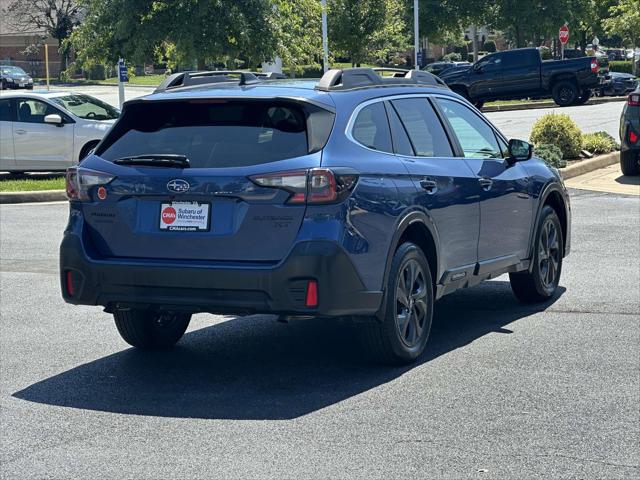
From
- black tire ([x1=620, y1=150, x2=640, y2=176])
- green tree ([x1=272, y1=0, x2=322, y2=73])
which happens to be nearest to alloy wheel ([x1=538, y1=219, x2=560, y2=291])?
black tire ([x1=620, y1=150, x2=640, y2=176])

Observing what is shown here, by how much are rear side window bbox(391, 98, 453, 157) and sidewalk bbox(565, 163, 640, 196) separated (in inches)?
382

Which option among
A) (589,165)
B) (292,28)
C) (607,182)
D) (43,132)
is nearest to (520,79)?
(292,28)

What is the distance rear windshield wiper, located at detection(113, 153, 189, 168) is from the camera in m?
7.02

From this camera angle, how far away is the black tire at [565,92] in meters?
40.3

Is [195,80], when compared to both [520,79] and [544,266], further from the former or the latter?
[520,79]

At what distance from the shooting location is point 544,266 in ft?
31.6

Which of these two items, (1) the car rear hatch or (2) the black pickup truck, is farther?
(2) the black pickup truck

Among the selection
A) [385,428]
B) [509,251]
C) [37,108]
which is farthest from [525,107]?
[385,428]

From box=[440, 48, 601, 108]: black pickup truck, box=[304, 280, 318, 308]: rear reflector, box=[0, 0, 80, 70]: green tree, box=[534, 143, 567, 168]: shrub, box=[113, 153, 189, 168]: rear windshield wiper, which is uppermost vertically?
box=[0, 0, 80, 70]: green tree

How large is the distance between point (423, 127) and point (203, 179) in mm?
1850

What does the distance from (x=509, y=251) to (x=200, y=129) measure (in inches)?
110

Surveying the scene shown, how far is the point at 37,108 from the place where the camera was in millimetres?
21234

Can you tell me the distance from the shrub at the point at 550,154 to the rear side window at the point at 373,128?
11.6m

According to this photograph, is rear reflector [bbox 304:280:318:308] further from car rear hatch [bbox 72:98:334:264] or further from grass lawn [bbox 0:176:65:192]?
grass lawn [bbox 0:176:65:192]
